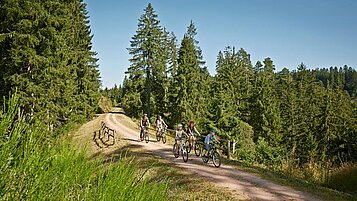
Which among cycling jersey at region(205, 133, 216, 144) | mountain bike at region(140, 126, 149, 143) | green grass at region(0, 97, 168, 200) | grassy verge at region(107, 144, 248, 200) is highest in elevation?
green grass at region(0, 97, 168, 200)

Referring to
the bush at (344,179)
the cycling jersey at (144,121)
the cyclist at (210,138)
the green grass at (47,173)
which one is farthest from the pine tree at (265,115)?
the green grass at (47,173)

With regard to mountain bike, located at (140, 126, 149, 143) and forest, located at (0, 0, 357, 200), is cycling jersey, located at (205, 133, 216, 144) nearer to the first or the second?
forest, located at (0, 0, 357, 200)

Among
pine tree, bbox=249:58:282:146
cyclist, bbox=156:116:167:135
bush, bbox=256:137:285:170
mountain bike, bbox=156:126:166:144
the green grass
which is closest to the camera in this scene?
the green grass

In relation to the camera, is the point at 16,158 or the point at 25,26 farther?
the point at 25,26

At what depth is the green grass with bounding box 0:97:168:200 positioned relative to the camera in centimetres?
216

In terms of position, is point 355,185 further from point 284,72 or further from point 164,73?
point 284,72

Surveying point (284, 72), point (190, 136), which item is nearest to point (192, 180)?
point (190, 136)

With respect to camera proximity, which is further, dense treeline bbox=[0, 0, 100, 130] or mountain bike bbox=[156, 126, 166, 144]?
mountain bike bbox=[156, 126, 166, 144]

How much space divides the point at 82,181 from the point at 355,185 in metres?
13.3

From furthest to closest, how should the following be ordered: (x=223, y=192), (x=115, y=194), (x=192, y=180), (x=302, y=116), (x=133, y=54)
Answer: (x=302, y=116) < (x=133, y=54) < (x=192, y=180) < (x=223, y=192) < (x=115, y=194)

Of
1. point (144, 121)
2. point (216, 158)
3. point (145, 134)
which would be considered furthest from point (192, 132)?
point (145, 134)

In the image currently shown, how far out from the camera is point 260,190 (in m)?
12.3

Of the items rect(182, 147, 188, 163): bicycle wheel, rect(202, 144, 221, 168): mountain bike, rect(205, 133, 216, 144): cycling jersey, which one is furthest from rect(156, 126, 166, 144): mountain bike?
rect(205, 133, 216, 144): cycling jersey

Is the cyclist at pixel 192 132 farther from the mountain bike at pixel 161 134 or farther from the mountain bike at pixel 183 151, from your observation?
the mountain bike at pixel 161 134
